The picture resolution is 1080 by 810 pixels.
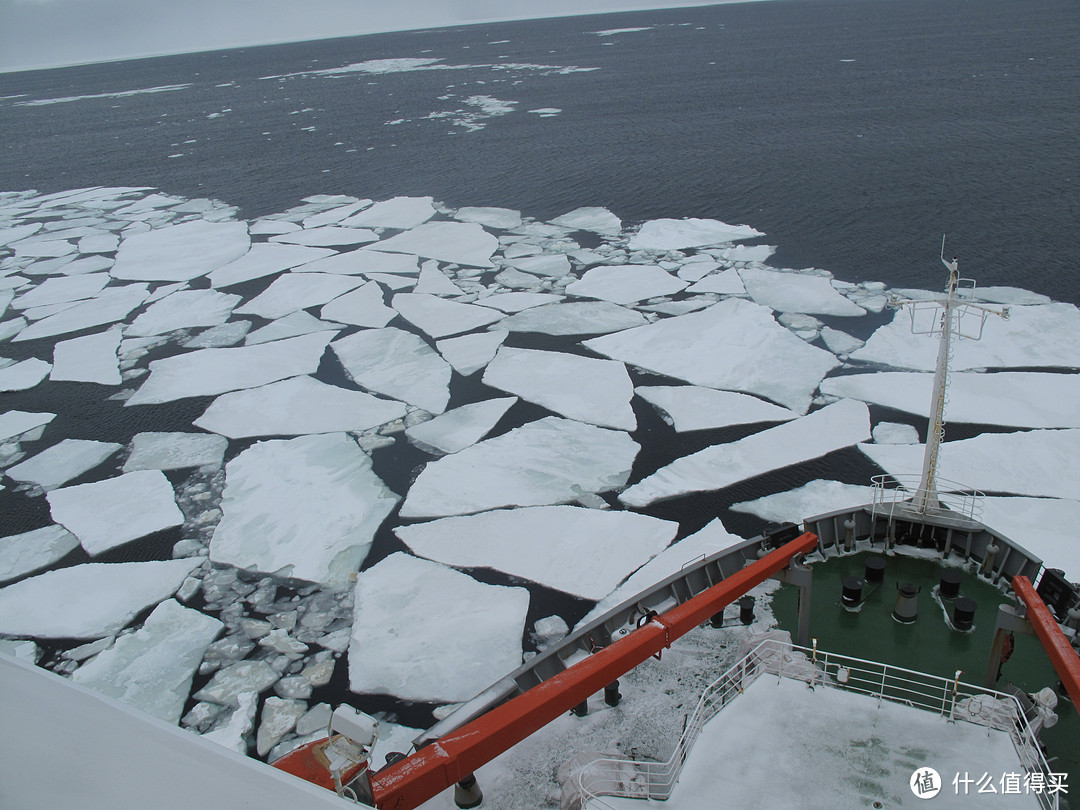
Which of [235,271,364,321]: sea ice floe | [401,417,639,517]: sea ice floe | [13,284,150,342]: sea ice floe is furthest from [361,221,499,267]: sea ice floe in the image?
[401,417,639,517]: sea ice floe

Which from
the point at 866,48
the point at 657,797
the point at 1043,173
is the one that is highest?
the point at 866,48

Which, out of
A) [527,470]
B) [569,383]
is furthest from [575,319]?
[527,470]

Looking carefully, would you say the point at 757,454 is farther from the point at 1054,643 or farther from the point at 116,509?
the point at 116,509

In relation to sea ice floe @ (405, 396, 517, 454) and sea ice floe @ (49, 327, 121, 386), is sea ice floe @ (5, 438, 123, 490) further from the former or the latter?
sea ice floe @ (405, 396, 517, 454)

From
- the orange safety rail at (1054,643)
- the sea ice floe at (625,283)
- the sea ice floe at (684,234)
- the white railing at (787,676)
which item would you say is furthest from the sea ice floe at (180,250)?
the orange safety rail at (1054,643)

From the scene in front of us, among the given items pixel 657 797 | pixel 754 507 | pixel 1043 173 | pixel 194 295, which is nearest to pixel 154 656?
pixel 657 797

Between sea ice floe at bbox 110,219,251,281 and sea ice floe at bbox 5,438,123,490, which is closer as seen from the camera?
sea ice floe at bbox 5,438,123,490

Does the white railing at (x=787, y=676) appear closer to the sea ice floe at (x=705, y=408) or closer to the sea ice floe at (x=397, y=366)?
the sea ice floe at (x=705, y=408)

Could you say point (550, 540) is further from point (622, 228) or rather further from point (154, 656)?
point (622, 228)
